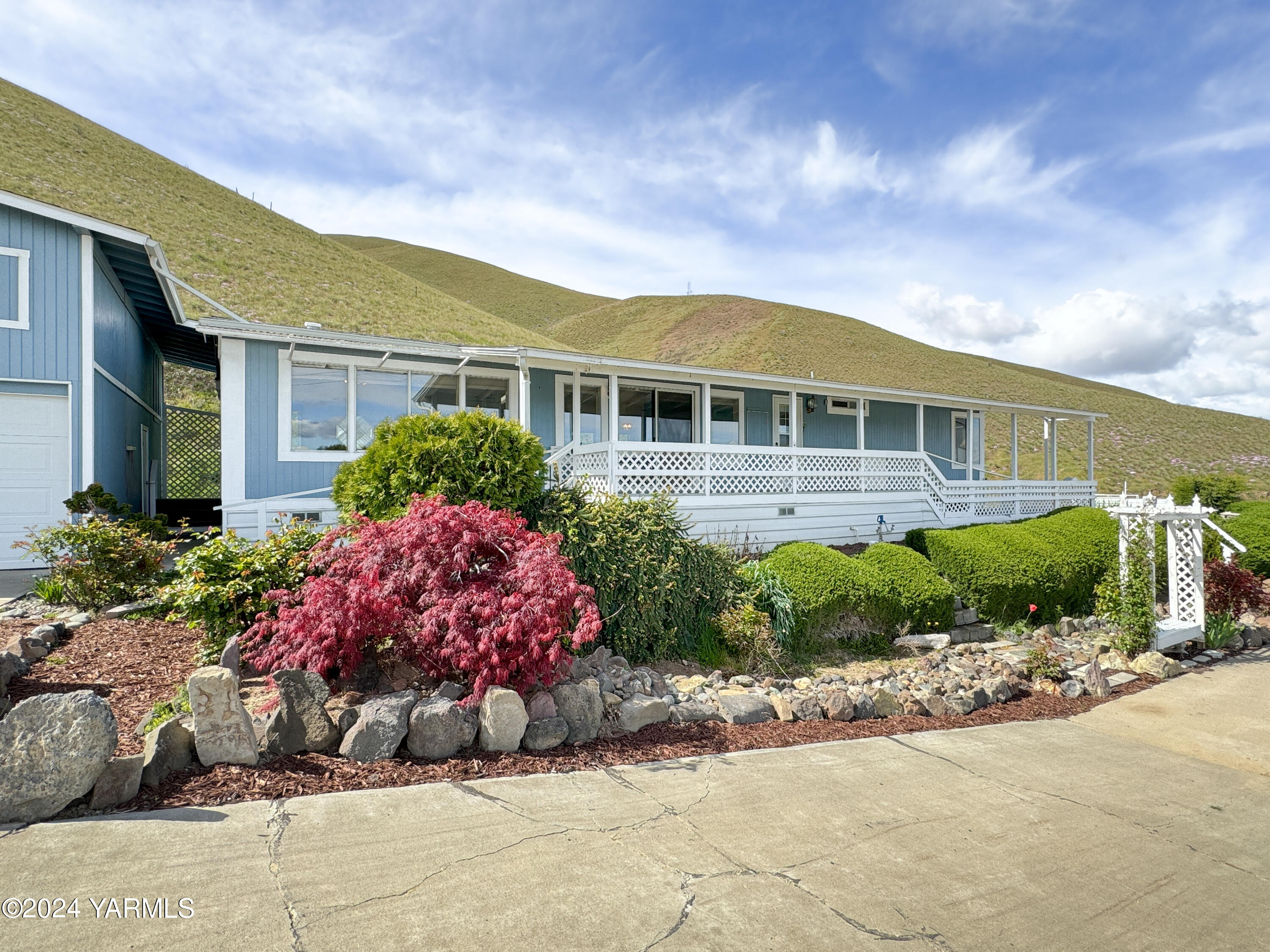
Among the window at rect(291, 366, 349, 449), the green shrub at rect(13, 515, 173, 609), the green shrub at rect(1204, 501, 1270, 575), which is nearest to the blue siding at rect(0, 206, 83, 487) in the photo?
the window at rect(291, 366, 349, 449)

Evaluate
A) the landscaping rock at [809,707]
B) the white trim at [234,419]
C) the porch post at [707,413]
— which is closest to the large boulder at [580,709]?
the landscaping rock at [809,707]

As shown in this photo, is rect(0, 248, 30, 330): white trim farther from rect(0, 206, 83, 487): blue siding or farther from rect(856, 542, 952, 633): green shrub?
rect(856, 542, 952, 633): green shrub

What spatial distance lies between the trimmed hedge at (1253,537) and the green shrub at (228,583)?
46.6ft

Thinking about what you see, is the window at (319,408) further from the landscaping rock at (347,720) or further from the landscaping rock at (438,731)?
the landscaping rock at (438,731)

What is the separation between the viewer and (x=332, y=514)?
418 inches

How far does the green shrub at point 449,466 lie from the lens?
6469 millimetres

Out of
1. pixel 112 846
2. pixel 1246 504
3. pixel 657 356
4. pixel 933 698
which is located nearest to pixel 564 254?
pixel 1246 504

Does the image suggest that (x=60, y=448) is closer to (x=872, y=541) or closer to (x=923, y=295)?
(x=872, y=541)

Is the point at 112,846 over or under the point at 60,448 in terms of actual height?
under

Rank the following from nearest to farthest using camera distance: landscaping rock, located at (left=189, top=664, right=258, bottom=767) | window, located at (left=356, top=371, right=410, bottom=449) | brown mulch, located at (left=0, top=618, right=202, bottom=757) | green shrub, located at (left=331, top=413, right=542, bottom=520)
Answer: landscaping rock, located at (left=189, top=664, right=258, bottom=767) → brown mulch, located at (left=0, top=618, right=202, bottom=757) → green shrub, located at (left=331, top=413, right=542, bottom=520) → window, located at (left=356, top=371, right=410, bottom=449)

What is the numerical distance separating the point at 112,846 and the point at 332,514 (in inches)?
330

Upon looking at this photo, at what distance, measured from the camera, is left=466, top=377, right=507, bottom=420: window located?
→ 12.1 m

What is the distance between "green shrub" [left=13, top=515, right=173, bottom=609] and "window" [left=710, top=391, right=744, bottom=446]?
10.3 metres

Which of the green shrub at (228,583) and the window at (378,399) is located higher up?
the window at (378,399)
